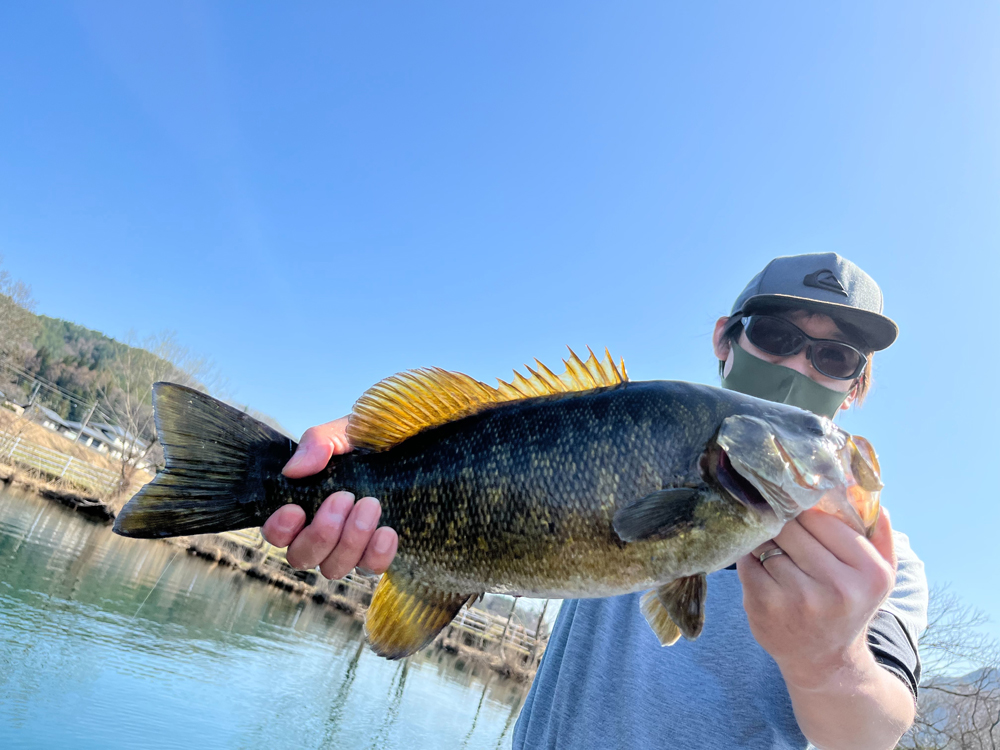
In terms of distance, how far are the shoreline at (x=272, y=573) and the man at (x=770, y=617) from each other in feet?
101

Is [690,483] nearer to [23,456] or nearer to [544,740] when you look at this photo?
[544,740]

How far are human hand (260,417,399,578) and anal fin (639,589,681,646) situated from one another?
99 centimetres

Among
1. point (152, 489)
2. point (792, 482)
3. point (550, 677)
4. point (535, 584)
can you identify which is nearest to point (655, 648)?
point (550, 677)

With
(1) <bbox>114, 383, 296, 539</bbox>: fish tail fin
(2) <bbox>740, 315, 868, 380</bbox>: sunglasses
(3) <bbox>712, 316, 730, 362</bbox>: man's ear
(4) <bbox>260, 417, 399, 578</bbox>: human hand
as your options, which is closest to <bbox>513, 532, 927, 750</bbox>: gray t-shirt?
(2) <bbox>740, 315, 868, 380</bbox>: sunglasses

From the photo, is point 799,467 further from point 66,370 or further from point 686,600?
point 66,370

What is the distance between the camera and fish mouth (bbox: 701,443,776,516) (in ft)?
6.32

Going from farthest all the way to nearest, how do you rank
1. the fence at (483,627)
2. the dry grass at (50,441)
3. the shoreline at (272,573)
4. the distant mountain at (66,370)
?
the distant mountain at (66,370) < the fence at (483,627) < the dry grass at (50,441) < the shoreline at (272,573)

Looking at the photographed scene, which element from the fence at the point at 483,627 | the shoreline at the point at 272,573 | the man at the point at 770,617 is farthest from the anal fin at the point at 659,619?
the fence at the point at 483,627

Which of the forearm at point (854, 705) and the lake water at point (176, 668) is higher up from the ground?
the forearm at point (854, 705)

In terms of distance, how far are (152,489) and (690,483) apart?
195 cm

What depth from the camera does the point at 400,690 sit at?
2130cm

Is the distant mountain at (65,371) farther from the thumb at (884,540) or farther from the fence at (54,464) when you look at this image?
the thumb at (884,540)

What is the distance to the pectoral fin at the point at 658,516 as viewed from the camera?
192 centimetres

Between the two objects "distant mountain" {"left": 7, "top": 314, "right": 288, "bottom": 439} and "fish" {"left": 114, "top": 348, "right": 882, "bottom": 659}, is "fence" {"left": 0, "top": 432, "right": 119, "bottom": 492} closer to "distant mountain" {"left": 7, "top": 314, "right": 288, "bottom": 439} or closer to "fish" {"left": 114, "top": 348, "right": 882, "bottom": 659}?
"distant mountain" {"left": 7, "top": 314, "right": 288, "bottom": 439}
